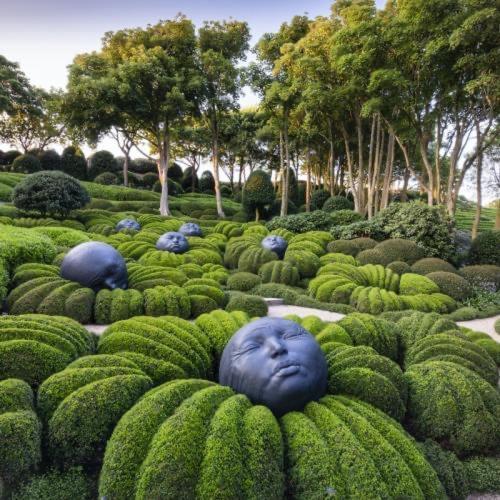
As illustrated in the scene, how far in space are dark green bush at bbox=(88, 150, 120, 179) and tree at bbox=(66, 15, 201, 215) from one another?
48.0ft

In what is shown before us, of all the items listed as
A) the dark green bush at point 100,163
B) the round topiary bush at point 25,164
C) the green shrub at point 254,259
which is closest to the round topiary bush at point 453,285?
the green shrub at point 254,259

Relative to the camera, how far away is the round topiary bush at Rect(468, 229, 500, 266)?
46.2ft

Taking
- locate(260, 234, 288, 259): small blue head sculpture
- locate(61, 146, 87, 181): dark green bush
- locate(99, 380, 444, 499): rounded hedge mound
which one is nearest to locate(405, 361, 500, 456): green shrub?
locate(99, 380, 444, 499): rounded hedge mound

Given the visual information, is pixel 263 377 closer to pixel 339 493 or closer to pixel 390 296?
pixel 339 493

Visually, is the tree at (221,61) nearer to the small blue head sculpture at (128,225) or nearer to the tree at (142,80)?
the tree at (142,80)

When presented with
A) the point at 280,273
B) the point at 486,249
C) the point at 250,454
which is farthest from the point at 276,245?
the point at 250,454

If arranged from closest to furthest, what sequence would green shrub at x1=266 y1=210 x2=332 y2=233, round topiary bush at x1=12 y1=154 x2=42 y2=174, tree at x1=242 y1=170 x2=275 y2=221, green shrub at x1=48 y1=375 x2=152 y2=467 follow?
1. green shrub at x1=48 y1=375 x2=152 y2=467
2. green shrub at x1=266 y1=210 x2=332 y2=233
3. tree at x1=242 y1=170 x2=275 y2=221
4. round topiary bush at x1=12 y1=154 x2=42 y2=174

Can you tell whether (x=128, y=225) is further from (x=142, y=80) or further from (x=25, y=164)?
(x=25, y=164)

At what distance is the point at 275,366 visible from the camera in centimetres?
419

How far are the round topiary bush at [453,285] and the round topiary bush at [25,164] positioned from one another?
34.3m

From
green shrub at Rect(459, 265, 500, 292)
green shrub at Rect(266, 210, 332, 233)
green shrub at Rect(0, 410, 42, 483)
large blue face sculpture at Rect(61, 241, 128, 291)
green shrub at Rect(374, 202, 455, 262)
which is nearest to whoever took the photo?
green shrub at Rect(0, 410, 42, 483)

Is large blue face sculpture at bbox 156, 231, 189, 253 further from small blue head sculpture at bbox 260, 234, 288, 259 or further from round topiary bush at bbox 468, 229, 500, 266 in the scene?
round topiary bush at bbox 468, 229, 500, 266

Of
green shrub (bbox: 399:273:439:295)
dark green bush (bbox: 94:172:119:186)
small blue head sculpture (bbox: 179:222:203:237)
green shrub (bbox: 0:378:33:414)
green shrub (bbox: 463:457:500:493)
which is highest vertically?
dark green bush (bbox: 94:172:119:186)

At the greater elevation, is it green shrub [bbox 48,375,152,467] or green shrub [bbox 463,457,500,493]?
green shrub [bbox 48,375,152,467]
